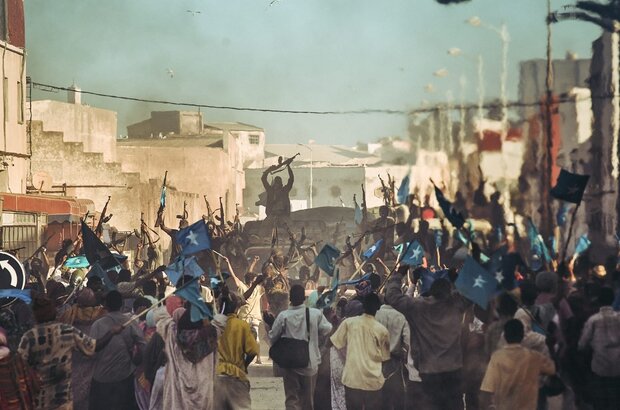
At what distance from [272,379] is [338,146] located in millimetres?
75624

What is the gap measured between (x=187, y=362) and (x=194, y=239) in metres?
1.85

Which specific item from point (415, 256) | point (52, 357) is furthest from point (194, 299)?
point (415, 256)

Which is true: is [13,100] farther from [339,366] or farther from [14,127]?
[339,366]

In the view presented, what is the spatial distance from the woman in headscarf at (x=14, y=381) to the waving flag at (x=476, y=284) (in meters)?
3.93

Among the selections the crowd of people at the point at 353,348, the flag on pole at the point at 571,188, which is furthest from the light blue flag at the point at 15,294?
the flag on pole at the point at 571,188

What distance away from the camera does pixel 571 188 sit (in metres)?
14.1

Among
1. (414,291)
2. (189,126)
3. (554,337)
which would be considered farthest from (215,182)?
(554,337)

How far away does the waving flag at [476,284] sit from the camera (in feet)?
37.9

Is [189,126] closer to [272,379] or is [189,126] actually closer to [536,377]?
[272,379]

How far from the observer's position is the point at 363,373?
12.7 m

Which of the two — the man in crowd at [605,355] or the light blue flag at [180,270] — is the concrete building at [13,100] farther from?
the man in crowd at [605,355]

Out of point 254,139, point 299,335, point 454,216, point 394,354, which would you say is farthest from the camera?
point 254,139

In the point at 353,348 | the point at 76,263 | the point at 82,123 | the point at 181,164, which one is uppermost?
the point at 82,123

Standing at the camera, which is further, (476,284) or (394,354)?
(394,354)
